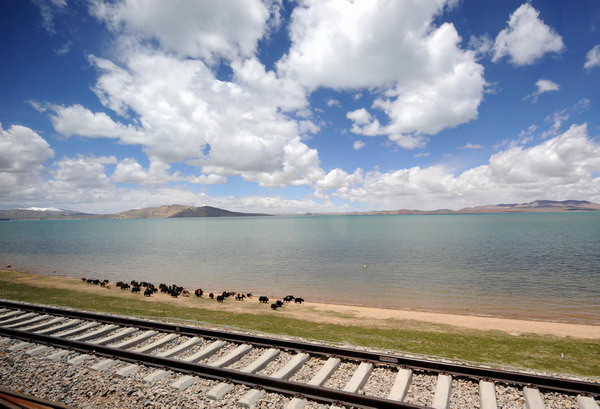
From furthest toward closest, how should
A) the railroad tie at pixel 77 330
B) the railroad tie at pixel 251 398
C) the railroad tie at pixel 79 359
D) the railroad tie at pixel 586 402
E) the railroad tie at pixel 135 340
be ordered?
the railroad tie at pixel 77 330 → the railroad tie at pixel 135 340 → the railroad tie at pixel 79 359 → the railroad tie at pixel 251 398 → the railroad tie at pixel 586 402

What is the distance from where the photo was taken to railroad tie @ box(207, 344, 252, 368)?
986 cm

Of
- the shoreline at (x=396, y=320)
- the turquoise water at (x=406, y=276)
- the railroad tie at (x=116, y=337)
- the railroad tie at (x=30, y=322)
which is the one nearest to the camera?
the railroad tie at (x=116, y=337)

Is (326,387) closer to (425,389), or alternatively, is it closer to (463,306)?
(425,389)

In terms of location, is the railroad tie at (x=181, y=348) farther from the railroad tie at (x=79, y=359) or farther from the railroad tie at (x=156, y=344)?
the railroad tie at (x=79, y=359)

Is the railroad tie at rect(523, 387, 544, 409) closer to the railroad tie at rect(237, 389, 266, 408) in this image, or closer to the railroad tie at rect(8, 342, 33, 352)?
the railroad tie at rect(237, 389, 266, 408)

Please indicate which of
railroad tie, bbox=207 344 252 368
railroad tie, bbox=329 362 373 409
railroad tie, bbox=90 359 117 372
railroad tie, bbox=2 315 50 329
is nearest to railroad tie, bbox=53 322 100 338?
railroad tie, bbox=2 315 50 329

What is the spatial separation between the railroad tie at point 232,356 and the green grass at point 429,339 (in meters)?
4.46

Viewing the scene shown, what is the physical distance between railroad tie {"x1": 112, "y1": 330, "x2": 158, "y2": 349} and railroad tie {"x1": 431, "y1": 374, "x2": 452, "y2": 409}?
10683 millimetres

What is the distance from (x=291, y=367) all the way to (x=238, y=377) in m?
1.66

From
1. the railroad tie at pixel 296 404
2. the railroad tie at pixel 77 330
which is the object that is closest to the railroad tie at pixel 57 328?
the railroad tie at pixel 77 330

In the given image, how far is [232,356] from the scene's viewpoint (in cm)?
1036

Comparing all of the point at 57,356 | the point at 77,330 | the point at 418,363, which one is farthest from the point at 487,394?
the point at 77,330

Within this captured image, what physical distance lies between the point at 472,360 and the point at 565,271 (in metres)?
43.1

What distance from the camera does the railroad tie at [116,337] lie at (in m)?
11.8
